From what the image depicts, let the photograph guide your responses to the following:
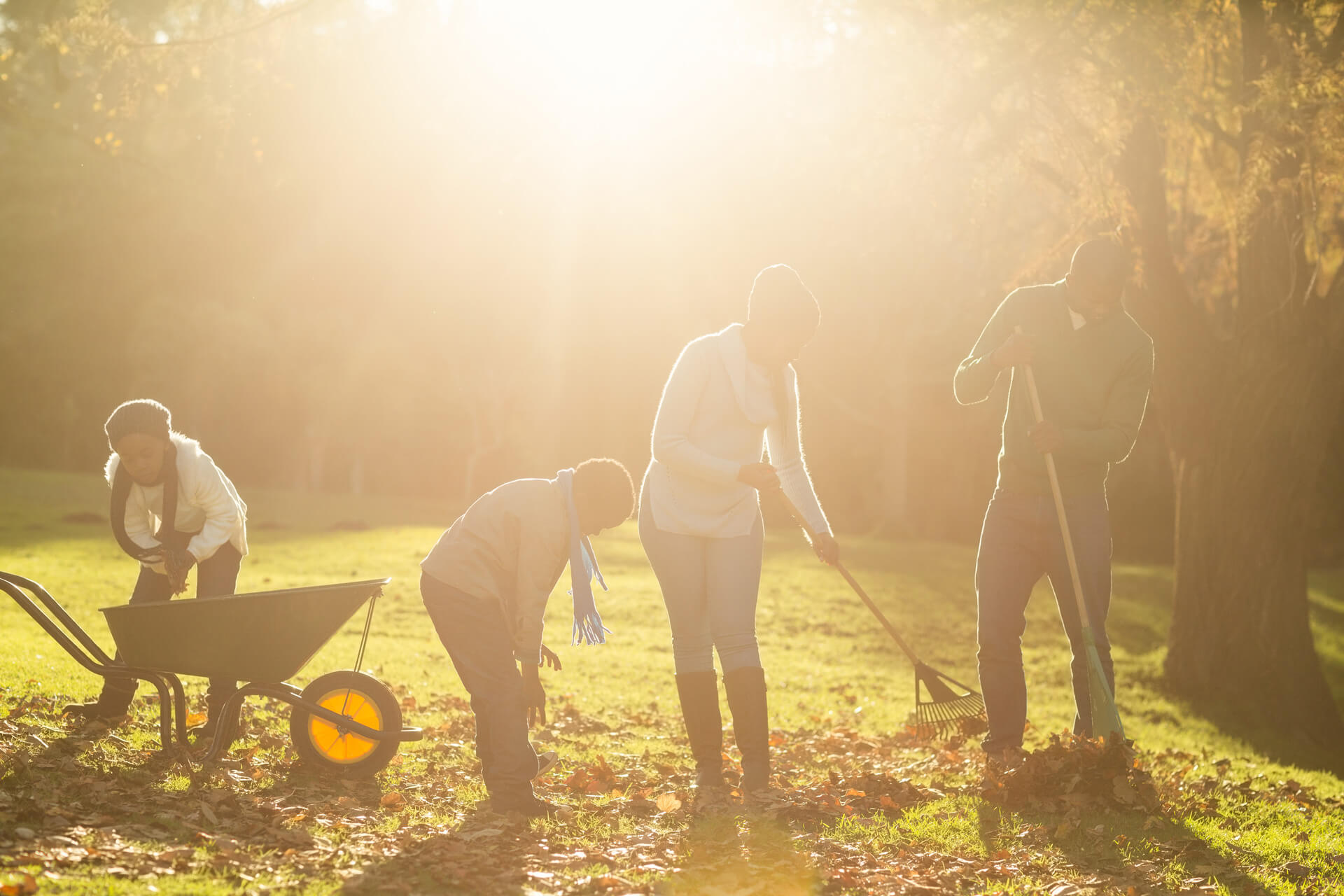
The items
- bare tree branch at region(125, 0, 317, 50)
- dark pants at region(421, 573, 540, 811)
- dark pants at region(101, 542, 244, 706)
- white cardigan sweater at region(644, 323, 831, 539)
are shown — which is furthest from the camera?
bare tree branch at region(125, 0, 317, 50)

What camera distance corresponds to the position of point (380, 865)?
4117mm

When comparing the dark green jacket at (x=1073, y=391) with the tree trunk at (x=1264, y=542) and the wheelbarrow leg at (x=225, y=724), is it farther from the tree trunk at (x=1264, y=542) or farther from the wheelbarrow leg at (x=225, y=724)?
the tree trunk at (x=1264, y=542)

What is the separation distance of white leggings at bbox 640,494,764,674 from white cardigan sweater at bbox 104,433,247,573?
2.02 m

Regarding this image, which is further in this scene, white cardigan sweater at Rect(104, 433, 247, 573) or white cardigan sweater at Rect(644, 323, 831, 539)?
white cardigan sweater at Rect(104, 433, 247, 573)

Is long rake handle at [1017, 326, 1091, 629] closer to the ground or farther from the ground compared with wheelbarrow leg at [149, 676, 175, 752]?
farther from the ground

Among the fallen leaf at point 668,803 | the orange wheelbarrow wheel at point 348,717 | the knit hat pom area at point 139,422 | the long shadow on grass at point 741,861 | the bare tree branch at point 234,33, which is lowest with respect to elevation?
the fallen leaf at point 668,803

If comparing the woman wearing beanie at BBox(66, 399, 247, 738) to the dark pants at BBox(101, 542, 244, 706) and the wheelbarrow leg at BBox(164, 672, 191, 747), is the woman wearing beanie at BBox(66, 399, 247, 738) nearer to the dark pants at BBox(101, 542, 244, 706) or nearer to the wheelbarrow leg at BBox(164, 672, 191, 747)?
the dark pants at BBox(101, 542, 244, 706)

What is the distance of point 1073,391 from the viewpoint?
18.2ft

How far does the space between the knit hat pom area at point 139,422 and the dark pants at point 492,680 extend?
1443mm

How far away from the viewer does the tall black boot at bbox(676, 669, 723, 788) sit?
513cm

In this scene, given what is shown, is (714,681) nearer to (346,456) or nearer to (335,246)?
(335,246)

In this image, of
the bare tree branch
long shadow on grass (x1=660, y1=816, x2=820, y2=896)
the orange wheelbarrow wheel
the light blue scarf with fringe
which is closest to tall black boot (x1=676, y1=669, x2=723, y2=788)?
long shadow on grass (x1=660, y1=816, x2=820, y2=896)

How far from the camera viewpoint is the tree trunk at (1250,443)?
9.21m

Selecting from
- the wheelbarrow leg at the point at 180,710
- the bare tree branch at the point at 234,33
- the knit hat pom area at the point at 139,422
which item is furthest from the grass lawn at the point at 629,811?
the bare tree branch at the point at 234,33
